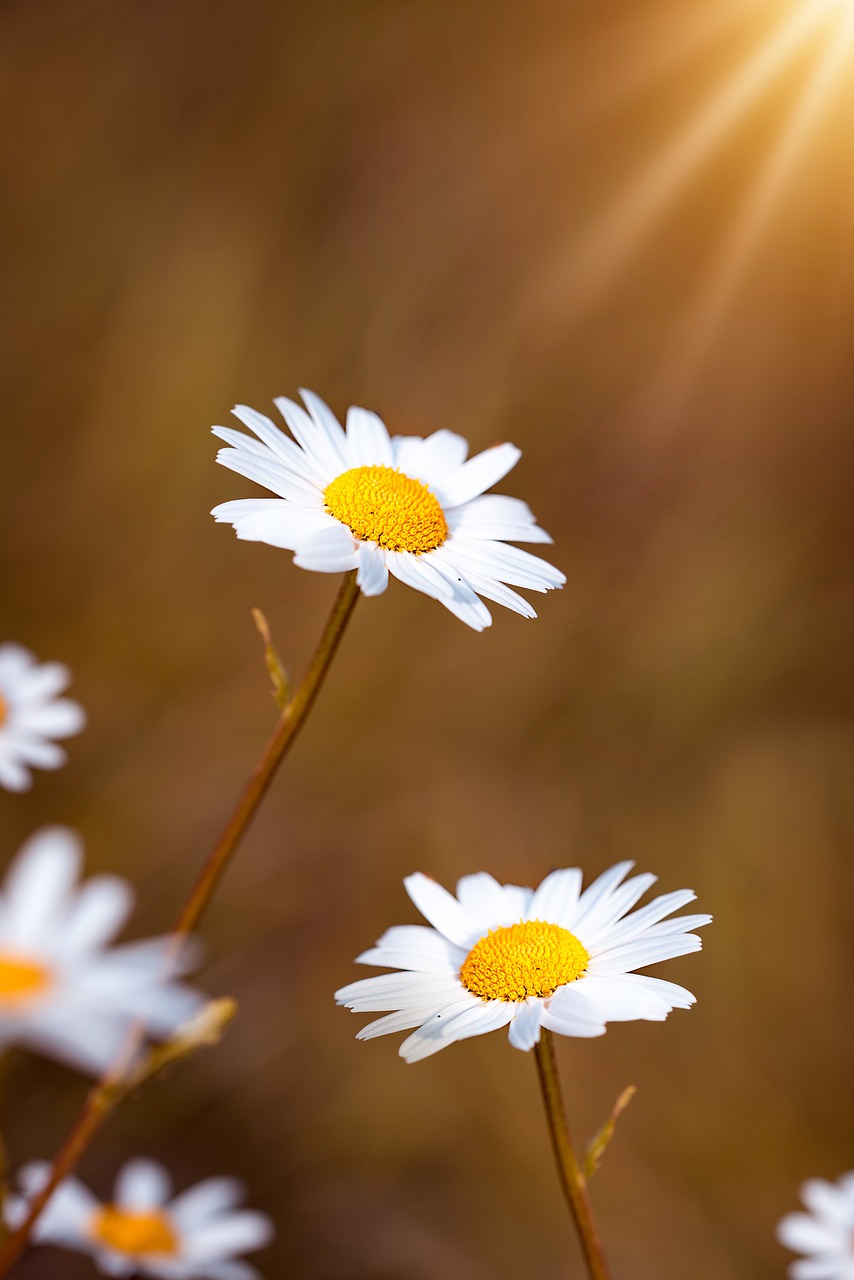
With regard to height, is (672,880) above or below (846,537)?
below

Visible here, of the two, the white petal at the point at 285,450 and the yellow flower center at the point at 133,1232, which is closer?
→ the white petal at the point at 285,450

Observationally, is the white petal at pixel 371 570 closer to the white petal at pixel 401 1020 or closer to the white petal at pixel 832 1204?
the white petal at pixel 401 1020

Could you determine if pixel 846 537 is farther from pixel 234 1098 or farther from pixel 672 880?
pixel 234 1098

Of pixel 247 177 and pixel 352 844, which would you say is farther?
pixel 247 177

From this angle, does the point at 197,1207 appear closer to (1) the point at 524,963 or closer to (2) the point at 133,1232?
(2) the point at 133,1232

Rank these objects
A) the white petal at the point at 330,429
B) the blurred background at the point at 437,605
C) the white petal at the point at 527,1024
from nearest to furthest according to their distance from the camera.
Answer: the white petal at the point at 527,1024
the white petal at the point at 330,429
the blurred background at the point at 437,605

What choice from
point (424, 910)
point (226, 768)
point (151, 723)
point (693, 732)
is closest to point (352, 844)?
point (226, 768)

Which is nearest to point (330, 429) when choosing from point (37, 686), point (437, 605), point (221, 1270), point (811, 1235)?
point (37, 686)

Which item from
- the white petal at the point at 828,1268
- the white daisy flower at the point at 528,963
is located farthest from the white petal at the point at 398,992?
the white petal at the point at 828,1268
